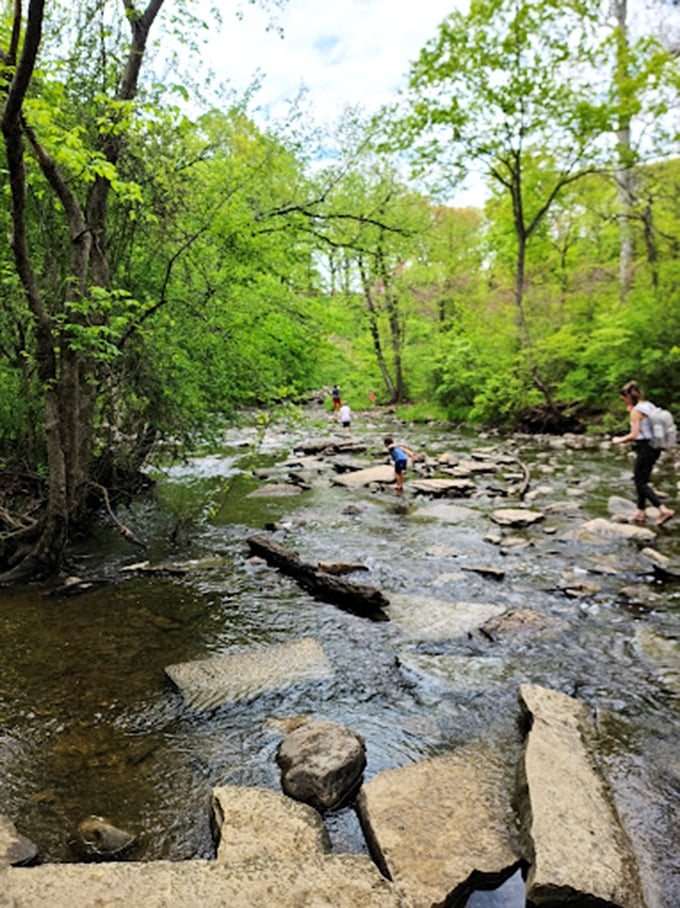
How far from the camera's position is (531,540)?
8.39 meters

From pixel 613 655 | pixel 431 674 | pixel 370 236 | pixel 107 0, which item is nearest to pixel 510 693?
pixel 431 674

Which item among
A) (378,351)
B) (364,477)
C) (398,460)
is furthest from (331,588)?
(378,351)

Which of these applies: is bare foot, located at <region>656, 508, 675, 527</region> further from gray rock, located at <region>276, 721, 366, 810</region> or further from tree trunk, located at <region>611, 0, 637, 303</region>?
tree trunk, located at <region>611, 0, 637, 303</region>

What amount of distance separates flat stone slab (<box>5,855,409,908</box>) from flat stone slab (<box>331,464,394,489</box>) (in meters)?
10.9

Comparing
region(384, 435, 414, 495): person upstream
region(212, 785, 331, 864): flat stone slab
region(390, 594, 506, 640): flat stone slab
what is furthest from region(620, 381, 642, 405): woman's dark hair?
region(212, 785, 331, 864): flat stone slab

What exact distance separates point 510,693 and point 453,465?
11.1m

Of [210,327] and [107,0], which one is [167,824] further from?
[107,0]

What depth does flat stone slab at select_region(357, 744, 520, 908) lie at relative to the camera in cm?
255

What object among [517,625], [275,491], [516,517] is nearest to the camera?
[517,625]

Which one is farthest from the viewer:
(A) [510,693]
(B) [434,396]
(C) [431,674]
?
(B) [434,396]

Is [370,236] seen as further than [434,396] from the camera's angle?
No

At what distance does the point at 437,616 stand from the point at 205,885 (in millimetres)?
3770

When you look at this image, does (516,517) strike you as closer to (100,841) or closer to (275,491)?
(275,491)

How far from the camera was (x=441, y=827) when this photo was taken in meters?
2.88
